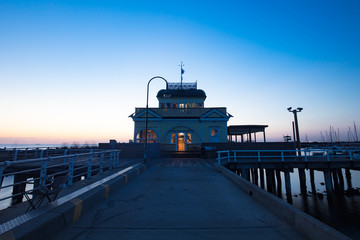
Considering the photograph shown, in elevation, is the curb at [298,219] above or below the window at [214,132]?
below

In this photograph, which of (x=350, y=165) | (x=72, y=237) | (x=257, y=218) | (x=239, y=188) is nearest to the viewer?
(x=72, y=237)

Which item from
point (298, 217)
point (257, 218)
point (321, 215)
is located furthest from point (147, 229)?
point (321, 215)

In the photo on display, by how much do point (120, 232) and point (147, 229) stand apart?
52 centimetres

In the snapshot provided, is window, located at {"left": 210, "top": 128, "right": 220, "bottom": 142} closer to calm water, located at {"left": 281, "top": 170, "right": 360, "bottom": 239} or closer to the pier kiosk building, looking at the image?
the pier kiosk building

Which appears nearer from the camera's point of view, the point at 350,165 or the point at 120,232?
the point at 120,232

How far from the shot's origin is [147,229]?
3430 mm

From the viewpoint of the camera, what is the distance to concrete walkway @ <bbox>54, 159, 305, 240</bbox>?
323 centimetres

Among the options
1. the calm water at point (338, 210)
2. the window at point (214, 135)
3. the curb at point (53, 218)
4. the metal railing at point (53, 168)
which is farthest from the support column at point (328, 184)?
the curb at point (53, 218)

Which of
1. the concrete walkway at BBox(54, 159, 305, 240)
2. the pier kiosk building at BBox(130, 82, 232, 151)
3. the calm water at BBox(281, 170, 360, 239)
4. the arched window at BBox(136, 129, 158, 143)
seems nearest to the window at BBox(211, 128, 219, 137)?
the pier kiosk building at BBox(130, 82, 232, 151)

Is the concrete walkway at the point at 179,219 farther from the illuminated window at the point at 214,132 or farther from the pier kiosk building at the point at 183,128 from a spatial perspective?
the illuminated window at the point at 214,132

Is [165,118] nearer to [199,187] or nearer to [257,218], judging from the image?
[199,187]

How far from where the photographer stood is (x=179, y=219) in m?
3.89

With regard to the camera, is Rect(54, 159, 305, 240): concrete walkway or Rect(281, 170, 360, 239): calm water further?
Rect(281, 170, 360, 239): calm water

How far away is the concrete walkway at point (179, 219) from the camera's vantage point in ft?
10.6
